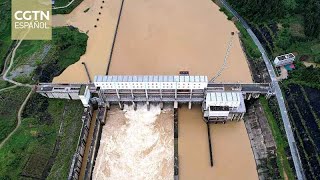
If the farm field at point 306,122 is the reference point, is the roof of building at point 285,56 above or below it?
above

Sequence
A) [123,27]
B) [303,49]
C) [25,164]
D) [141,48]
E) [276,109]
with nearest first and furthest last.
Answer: [25,164] → [276,109] → [303,49] → [141,48] → [123,27]

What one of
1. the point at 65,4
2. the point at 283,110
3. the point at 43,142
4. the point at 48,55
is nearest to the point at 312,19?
the point at 283,110

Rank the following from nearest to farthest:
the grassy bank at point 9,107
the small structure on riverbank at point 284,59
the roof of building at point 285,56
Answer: the grassy bank at point 9,107, the small structure on riverbank at point 284,59, the roof of building at point 285,56

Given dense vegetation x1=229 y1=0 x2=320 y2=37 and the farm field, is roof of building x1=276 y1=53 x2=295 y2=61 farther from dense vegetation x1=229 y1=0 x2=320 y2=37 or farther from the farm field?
dense vegetation x1=229 y1=0 x2=320 y2=37

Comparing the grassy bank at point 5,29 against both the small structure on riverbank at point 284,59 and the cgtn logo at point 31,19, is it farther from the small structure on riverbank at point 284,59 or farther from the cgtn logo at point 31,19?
the small structure on riverbank at point 284,59

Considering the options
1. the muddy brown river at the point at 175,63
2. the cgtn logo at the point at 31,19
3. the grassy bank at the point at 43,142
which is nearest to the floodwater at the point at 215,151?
the muddy brown river at the point at 175,63

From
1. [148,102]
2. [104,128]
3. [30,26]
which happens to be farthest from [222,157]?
[30,26]

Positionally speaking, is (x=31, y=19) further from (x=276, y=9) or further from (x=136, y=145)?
(x=276, y=9)

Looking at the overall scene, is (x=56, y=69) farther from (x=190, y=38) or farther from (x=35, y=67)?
(x=190, y=38)
